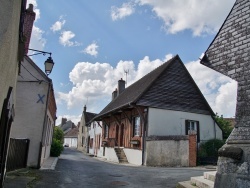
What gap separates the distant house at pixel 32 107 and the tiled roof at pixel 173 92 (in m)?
7.82

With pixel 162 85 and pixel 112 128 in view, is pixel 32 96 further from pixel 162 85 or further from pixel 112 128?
pixel 112 128

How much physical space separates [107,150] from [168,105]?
9.46 meters

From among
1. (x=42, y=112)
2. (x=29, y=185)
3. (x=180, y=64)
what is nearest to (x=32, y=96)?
(x=42, y=112)

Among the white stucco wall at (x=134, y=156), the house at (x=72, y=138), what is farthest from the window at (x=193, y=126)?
the house at (x=72, y=138)

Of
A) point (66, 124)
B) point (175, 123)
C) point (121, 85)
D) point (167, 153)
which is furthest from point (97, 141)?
point (66, 124)

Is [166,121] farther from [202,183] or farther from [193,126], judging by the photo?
[202,183]

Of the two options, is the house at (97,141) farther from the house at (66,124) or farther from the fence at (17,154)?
the house at (66,124)

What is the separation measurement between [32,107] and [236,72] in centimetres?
935

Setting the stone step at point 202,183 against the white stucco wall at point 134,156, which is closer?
the stone step at point 202,183

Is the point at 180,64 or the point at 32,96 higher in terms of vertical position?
the point at 180,64

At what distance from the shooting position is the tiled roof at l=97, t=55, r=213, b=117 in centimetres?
1977

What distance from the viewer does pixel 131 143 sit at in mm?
20531

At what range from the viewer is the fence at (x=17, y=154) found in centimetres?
1012

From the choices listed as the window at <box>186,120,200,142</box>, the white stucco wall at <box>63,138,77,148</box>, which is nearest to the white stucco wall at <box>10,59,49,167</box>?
the window at <box>186,120,200,142</box>
